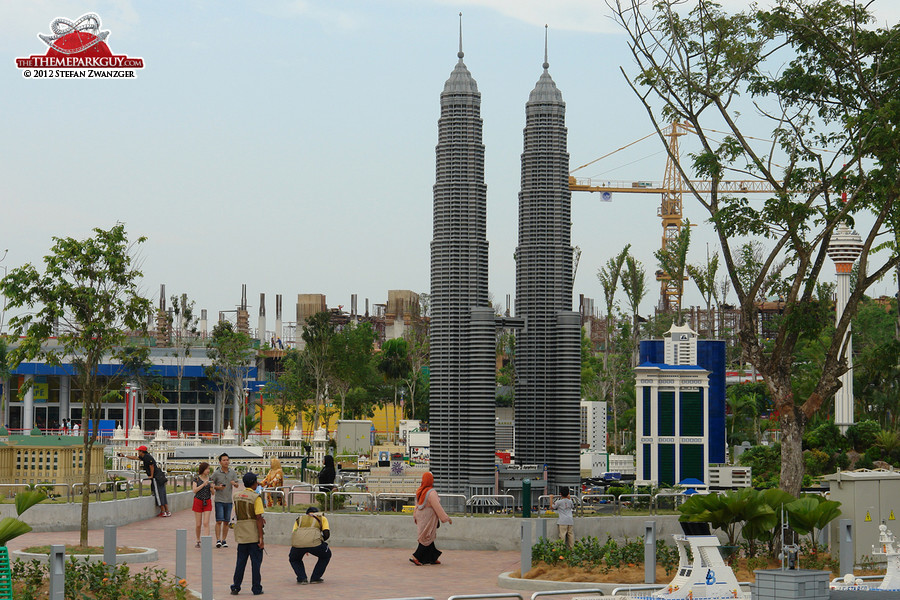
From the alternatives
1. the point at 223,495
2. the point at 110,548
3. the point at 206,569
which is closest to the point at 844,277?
the point at 223,495

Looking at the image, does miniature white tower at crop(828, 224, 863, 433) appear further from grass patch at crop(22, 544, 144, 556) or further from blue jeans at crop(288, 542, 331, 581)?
grass patch at crop(22, 544, 144, 556)

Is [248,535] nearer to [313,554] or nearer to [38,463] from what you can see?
[313,554]

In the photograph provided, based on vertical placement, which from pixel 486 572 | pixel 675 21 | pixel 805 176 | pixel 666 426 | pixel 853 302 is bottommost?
pixel 486 572

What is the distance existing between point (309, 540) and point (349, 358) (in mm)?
49244

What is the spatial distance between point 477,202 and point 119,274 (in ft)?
36.2

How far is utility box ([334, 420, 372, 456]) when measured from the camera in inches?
2055

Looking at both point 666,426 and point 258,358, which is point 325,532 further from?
point 258,358

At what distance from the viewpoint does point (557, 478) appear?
28.3 m

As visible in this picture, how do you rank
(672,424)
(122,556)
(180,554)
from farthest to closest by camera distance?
(672,424), (122,556), (180,554)

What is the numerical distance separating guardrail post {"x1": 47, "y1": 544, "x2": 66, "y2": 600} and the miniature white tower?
35.1 meters

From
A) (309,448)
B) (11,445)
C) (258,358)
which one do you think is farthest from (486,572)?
(258,358)

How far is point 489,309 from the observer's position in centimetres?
2752

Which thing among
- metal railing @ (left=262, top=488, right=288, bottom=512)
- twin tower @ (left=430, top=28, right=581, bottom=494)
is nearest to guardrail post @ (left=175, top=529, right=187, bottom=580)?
metal railing @ (left=262, top=488, right=288, bottom=512)

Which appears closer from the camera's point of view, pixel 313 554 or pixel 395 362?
pixel 313 554
